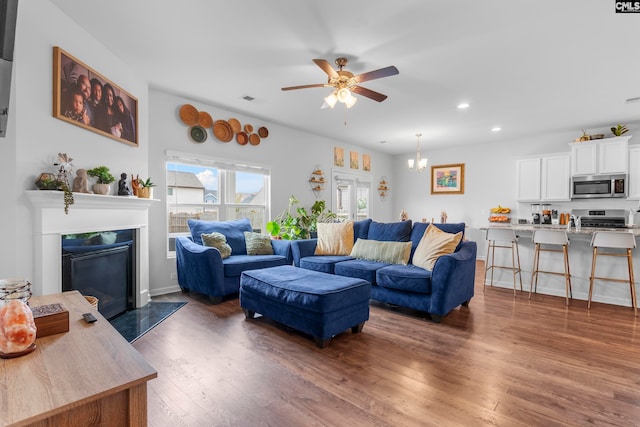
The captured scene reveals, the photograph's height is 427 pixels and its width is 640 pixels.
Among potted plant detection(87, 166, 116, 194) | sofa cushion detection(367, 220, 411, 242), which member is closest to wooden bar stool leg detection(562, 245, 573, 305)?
sofa cushion detection(367, 220, 411, 242)

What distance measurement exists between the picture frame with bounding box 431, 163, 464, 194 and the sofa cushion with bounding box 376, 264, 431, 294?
4878mm

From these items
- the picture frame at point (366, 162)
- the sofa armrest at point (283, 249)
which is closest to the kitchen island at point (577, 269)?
the sofa armrest at point (283, 249)

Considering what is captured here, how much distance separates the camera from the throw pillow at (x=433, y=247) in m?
3.36

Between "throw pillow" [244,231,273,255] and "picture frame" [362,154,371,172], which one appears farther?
"picture frame" [362,154,371,172]

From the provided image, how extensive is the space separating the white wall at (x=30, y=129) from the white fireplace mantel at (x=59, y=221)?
0.17ft

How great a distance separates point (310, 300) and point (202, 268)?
1737mm

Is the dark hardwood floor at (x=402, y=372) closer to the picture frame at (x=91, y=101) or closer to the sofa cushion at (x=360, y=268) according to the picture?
the sofa cushion at (x=360, y=268)

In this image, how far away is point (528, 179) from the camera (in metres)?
6.29

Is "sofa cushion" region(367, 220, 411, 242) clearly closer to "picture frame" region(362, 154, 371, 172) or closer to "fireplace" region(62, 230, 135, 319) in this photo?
"fireplace" region(62, 230, 135, 319)

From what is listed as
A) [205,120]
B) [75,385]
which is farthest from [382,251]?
[75,385]

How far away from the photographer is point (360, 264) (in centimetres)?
377

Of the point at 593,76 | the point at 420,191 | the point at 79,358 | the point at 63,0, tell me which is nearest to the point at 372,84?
the point at 593,76

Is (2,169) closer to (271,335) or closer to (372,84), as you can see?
(271,335)

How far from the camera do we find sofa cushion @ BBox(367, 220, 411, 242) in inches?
158
